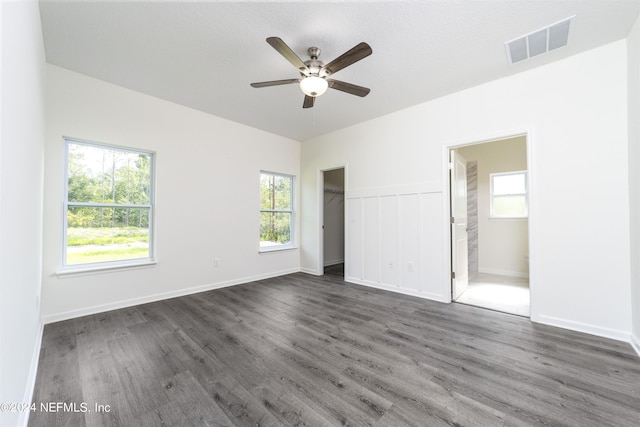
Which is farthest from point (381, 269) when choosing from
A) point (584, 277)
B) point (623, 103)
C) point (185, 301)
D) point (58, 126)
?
point (58, 126)

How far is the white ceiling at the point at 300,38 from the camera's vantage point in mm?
2074

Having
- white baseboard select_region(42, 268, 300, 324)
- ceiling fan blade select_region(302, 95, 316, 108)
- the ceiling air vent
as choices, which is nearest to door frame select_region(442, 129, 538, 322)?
the ceiling air vent

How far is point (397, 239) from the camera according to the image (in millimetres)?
4000

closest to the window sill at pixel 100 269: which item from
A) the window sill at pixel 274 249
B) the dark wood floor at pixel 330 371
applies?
the dark wood floor at pixel 330 371

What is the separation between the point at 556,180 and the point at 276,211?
4.28 metres

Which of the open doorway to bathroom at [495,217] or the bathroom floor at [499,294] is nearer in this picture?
the bathroom floor at [499,294]

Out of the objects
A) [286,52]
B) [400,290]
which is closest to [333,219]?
[400,290]

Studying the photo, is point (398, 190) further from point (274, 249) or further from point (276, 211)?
point (274, 249)

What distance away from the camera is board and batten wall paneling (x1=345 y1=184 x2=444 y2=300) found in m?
3.62

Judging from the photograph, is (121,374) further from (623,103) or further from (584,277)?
(623,103)

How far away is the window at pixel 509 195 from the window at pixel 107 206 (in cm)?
631

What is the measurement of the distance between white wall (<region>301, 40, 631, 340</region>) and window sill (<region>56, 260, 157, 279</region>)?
363 centimetres

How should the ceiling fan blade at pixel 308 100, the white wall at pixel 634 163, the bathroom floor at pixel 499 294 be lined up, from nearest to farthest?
1. the white wall at pixel 634 163
2. the ceiling fan blade at pixel 308 100
3. the bathroom floor at pixel 499 294

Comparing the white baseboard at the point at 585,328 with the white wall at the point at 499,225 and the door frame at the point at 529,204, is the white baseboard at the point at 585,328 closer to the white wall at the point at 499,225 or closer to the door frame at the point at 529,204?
the door frame at the point at 529,204
